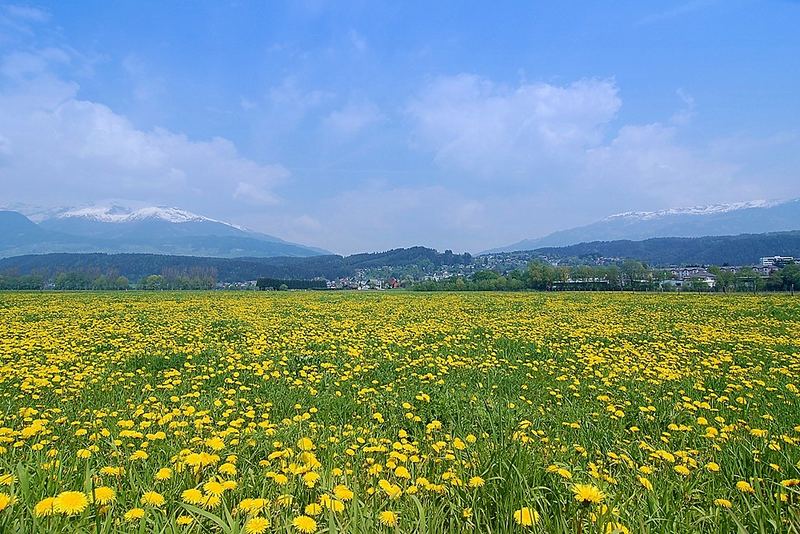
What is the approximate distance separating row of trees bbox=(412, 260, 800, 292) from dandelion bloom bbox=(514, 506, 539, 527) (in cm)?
9311

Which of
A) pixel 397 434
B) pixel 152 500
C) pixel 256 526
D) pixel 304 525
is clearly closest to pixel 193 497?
pixel 152 500

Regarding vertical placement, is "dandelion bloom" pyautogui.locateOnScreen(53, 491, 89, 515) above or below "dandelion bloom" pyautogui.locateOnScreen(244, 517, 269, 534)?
above

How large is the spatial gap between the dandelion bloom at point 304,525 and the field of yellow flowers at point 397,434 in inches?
0.4

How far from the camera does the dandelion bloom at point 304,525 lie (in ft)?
6.68

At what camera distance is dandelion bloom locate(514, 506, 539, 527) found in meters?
2.15

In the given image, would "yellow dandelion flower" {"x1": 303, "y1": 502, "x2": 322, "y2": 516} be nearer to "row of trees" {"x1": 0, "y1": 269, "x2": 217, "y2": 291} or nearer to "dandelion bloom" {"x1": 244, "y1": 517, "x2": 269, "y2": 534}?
"dandelion bloom" {"x1": 244, "y1": 517, "x2": 269, "y2": 534}

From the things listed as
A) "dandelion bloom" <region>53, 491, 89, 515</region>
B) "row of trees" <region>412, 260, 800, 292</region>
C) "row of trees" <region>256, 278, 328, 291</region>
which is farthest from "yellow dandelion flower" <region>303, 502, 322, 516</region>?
"row of trees" <region>256, 278, 328, 291</region>

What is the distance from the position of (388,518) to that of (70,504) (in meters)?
1.42

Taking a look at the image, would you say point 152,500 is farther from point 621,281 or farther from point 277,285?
point 621,281

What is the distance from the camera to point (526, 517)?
222 centimetres

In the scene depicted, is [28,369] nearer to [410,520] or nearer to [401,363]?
[401,363]

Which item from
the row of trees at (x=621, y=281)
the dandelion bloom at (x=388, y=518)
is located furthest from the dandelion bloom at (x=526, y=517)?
the row of trees at (x=621, y=281)

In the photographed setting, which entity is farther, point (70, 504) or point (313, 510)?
point (313, 510)

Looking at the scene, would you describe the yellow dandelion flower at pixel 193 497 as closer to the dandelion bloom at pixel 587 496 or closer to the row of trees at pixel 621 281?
the dandelion bloom at pixel 587 496
